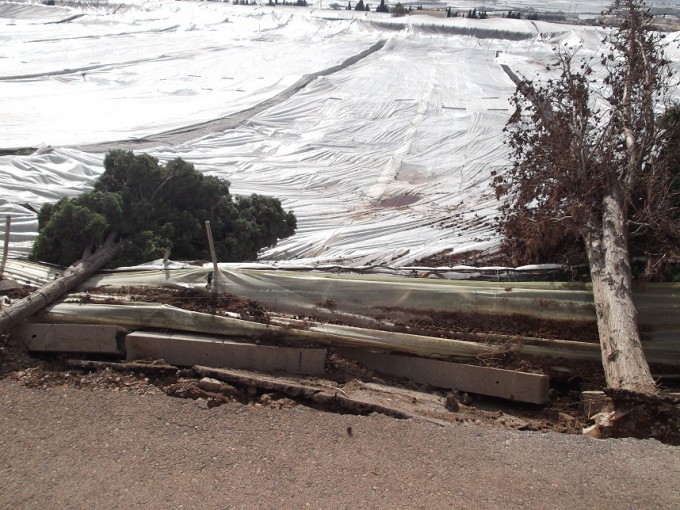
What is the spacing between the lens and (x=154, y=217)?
8031mm

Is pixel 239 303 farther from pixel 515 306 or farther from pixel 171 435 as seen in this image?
pixel 515 306

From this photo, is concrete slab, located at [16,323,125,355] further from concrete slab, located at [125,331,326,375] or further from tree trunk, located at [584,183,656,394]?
tree trunk, located at [584,183,656,394]

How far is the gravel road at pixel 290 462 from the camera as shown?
13.4 ft

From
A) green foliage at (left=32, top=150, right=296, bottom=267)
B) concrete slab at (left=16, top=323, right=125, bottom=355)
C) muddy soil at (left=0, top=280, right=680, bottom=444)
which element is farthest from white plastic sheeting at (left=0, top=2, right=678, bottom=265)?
concrete slab at (left=16, top=323, right=125, bottom=355)

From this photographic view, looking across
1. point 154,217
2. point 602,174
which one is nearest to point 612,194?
point 602,174

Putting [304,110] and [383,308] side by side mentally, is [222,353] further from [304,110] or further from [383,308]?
[304,110]

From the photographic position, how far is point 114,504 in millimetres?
4031

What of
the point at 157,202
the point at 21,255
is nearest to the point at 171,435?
the point at 157,202

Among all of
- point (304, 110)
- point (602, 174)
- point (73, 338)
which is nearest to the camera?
point (73, 338)

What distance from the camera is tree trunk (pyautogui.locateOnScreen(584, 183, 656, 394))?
5039 millimetres

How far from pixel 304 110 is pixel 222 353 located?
1234 centimetres

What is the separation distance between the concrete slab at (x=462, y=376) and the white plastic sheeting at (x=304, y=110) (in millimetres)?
2491

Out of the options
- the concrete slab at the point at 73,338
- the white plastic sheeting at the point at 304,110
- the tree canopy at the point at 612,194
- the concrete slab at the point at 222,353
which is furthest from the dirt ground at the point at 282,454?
the white plastic sheeting at the point at 304,110

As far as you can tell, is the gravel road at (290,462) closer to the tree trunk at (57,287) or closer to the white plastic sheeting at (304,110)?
the tree trunk at (57,287)
